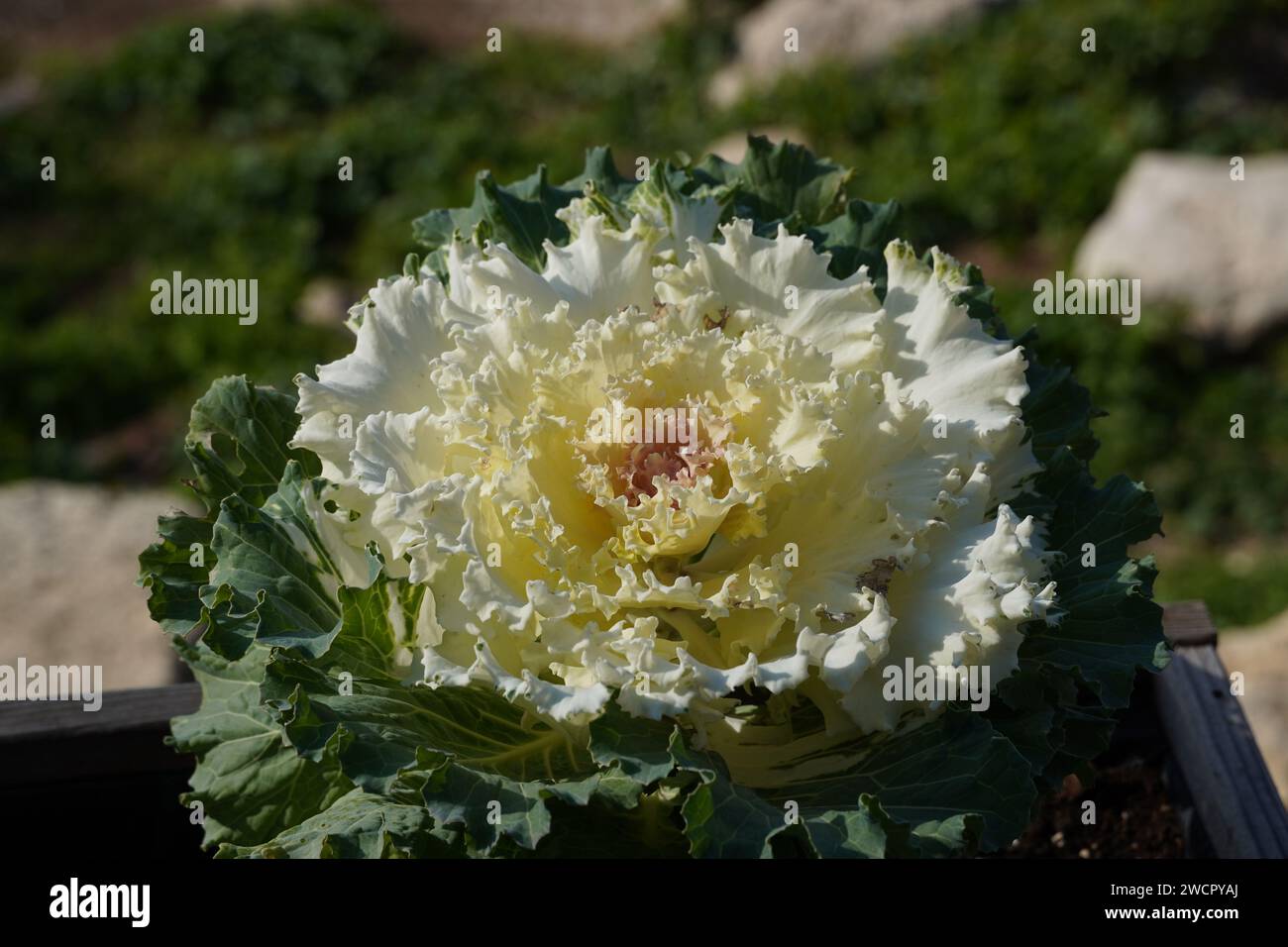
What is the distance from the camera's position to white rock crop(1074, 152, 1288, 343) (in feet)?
22.9

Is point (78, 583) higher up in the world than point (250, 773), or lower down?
higher up

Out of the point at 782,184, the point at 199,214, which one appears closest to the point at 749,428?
the point at 782,184

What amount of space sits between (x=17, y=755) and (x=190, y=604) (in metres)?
1.03

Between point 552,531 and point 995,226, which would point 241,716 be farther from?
point 995,226

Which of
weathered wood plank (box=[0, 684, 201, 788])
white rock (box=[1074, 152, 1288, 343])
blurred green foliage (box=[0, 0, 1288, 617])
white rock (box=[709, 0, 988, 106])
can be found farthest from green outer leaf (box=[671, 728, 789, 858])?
white rock (box=[709, 0, 988, 106])

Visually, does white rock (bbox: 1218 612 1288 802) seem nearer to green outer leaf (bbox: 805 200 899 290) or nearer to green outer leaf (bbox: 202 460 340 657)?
green outer leaf (bbox: 805 200 899 290)

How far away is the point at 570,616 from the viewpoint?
219 cm

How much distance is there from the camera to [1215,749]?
3.13m

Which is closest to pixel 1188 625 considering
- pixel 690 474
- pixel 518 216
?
pixel 690 474

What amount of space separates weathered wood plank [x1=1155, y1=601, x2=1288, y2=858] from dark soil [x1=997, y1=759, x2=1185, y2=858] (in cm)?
10

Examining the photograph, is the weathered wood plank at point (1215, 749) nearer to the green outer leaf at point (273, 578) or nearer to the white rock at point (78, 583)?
the green outer leaf at point (273, 578)

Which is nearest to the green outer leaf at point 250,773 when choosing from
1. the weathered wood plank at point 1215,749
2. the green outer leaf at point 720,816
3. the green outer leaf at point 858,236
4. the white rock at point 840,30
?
the green outer leaf at point 720,816

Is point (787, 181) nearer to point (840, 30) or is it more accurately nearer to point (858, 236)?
point (858, 236)

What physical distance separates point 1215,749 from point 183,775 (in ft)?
7.70
